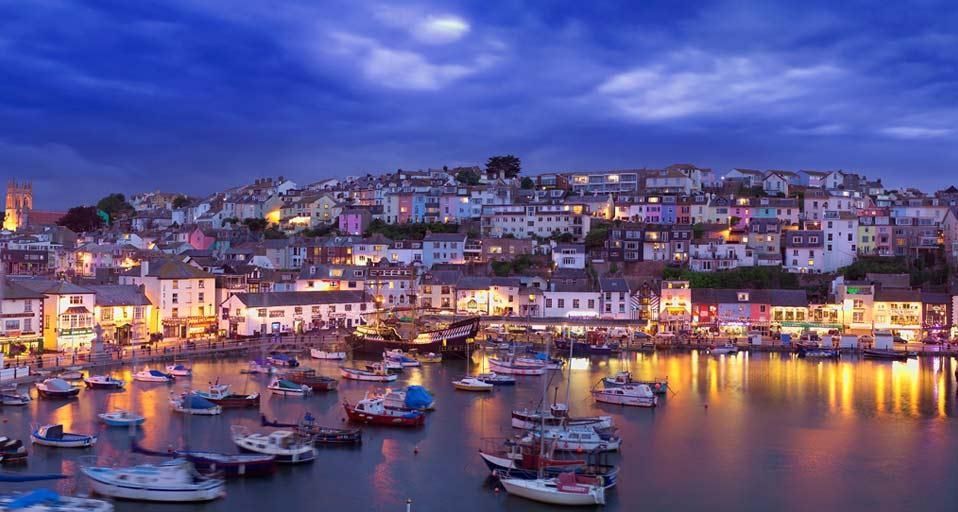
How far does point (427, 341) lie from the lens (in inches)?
1351

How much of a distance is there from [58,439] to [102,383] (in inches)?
271

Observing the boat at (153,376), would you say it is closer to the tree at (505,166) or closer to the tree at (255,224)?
the tree at (255,224)

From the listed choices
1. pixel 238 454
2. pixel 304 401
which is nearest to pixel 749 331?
pixel 304 401

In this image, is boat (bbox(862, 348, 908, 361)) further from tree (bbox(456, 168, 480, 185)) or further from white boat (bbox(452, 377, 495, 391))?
tree (bbox(456, 168, 480, 185))

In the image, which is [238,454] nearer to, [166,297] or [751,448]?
[751,448]

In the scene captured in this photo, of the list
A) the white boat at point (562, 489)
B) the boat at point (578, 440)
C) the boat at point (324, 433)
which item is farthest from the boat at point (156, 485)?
the boat at point (578, 440)

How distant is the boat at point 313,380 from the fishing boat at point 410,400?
364cm

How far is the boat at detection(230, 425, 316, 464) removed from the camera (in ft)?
58.2

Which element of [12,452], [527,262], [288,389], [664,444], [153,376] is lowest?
[664,444]

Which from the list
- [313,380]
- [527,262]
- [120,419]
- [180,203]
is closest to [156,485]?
[120,419]

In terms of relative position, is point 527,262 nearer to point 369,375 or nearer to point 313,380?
point 369,375

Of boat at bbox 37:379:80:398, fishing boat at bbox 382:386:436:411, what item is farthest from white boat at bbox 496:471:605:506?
boat at bbox 37:379:80:398

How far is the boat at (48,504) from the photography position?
13344 mm

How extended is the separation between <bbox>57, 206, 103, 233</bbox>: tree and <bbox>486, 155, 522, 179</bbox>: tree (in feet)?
115
